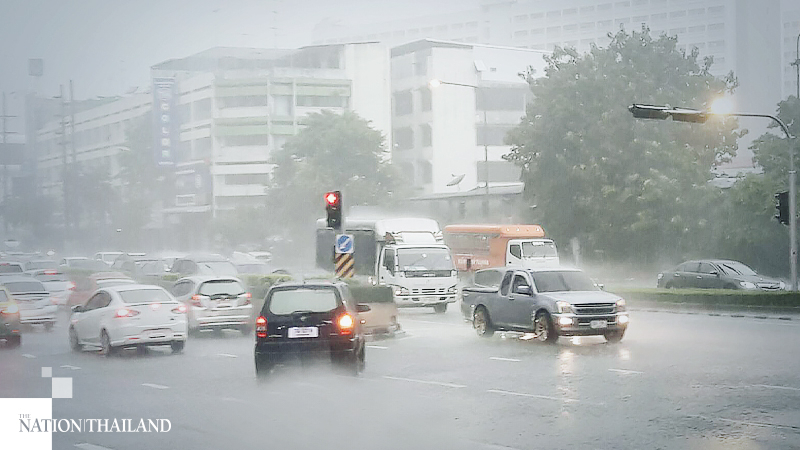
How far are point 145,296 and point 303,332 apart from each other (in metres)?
8.17

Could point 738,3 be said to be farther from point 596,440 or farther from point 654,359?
point 596,440

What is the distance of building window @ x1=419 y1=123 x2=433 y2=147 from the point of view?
102 m

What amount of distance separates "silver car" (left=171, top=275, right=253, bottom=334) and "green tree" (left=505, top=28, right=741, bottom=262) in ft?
88.9

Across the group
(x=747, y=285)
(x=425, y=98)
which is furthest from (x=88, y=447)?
(x=425, y=98)

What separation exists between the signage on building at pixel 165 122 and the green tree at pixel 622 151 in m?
46.8

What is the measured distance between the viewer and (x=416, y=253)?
37469 millimetres

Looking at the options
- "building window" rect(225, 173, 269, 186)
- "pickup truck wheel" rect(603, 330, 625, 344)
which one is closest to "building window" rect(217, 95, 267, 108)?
"building window" rect(225, 173, 269, 186)

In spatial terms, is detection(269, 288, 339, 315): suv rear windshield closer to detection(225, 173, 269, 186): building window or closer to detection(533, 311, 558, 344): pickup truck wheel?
detection(533, 311, 558, 344): pickup truck wheel

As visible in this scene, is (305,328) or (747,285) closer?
(305,328)

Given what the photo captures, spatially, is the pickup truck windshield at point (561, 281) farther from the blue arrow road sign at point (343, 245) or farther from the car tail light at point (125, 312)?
the car tail light at point (125, 312)

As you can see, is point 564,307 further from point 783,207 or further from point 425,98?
point 425,98

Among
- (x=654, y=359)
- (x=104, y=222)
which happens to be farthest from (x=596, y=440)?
(x=104, y=222)

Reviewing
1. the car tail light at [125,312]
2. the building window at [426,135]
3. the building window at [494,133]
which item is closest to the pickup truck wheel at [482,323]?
the car tail light at [125,312]

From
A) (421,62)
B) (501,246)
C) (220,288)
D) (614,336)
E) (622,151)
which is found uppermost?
(421,62)
